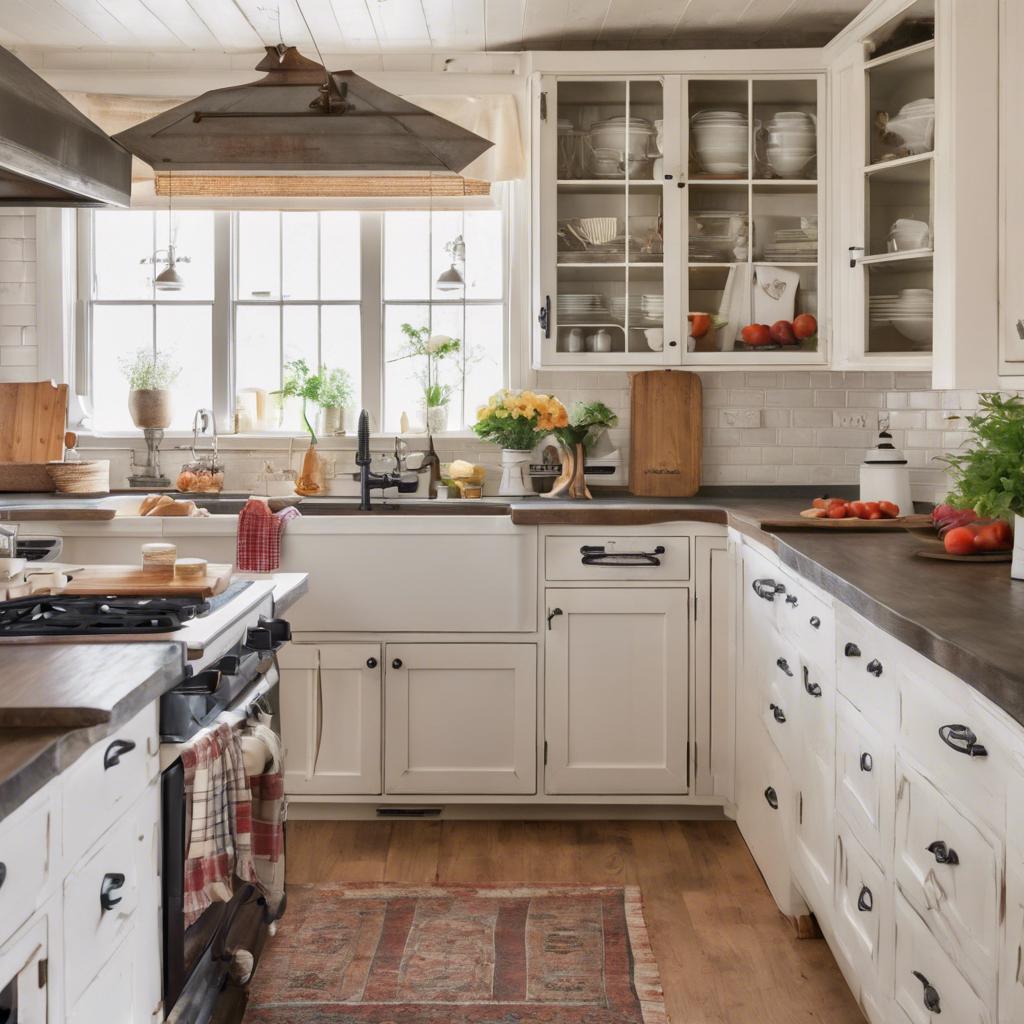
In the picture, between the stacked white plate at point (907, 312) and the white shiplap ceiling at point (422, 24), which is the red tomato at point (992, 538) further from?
the white shiplap ceiling at point (422, 24)

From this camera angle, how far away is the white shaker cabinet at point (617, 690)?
12.1 feet

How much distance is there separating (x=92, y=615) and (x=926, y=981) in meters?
1.47

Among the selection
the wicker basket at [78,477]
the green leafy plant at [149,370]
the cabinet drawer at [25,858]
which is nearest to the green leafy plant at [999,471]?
the cabinet drawer at [25,858]

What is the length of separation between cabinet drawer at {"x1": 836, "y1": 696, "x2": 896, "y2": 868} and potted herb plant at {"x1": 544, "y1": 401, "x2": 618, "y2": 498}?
6.28 ft

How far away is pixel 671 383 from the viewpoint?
434cm

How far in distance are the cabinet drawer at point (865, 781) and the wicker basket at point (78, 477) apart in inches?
114

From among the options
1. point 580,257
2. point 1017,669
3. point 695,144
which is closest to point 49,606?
point 1017,669

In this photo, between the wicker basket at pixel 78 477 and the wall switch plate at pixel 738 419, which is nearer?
the wicker basket at pixel 78 477

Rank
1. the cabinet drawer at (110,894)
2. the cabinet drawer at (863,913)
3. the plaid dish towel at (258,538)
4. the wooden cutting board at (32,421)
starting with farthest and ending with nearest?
the wooden cutting board at (32,421) < the plaid dish towel at (258,538) < the cabinet drawer at (863,913) < the cabinet drawer at (110,894)

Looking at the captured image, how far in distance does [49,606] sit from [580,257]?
101 inches

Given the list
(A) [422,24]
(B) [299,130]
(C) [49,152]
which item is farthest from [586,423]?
(C) [49,152]

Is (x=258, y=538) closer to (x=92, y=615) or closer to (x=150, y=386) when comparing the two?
(x=150, y=386)

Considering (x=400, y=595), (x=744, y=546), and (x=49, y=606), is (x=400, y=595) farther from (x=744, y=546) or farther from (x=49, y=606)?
(x=49, y=606)

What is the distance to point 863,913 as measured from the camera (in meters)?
2.18
